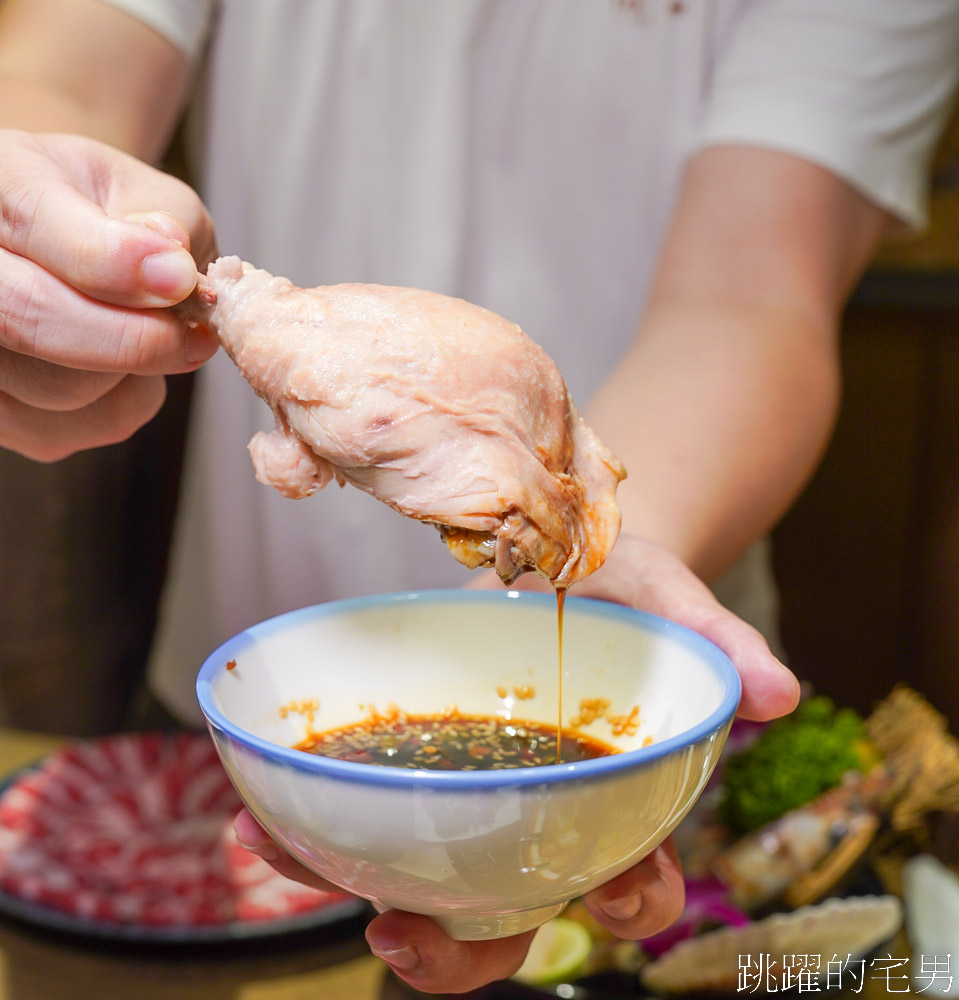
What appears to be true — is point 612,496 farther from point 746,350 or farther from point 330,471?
point 746,350

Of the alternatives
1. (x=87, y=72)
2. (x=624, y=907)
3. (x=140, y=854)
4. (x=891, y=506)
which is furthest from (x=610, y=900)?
(x=891, y=506)

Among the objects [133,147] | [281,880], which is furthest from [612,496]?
[133,147]

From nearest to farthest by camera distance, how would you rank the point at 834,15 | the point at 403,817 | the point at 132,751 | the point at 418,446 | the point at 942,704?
the point at 403,817 → the point at 418,446 → the point at 834,15 → the point at 132,751 → the point at 942,704

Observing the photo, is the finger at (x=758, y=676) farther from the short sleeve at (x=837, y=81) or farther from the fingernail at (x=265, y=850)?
the short sleeve at (x=837, y=81)

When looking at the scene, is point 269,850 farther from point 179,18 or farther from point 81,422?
point 179,18

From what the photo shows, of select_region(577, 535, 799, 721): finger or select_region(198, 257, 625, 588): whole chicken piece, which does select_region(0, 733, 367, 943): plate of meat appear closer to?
select_region(577, 535, 799, 721): finger

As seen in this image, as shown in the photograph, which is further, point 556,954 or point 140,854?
point 140,854
